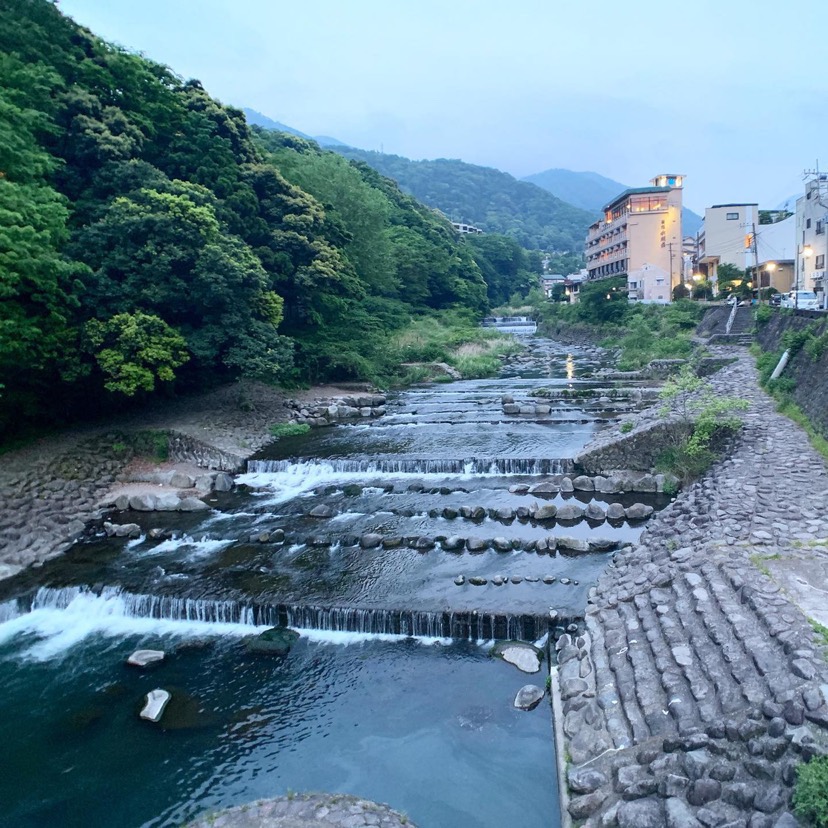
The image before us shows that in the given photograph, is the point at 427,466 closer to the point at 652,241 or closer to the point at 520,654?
the point at 520,654

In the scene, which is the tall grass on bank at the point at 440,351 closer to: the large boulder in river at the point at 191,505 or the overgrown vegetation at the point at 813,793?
the large boulder in river at the point at 191,505

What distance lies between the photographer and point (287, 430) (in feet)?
75.8

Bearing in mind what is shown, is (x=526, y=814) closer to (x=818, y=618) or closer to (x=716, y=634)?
(x=716, y=634)

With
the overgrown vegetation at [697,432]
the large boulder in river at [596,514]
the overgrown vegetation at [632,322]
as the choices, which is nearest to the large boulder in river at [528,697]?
the large boulder in river at [596,514]

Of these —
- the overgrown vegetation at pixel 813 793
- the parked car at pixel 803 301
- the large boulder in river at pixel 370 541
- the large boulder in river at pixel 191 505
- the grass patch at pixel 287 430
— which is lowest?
the large boulder in river at pixel 370 541

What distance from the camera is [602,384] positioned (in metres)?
29.8

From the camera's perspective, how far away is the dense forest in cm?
1656

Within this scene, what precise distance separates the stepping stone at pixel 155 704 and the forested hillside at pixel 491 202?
151396 mm

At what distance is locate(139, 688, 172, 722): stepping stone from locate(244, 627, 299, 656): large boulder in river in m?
1.55

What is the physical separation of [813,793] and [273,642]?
8015 mm

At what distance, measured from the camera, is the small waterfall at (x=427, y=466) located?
58.3ft

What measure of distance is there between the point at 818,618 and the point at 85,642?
11.4 m

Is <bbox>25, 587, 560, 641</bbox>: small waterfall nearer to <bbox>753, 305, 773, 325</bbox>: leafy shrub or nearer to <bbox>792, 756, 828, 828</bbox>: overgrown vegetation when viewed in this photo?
<bbox>792, 756, 828, 828</bbox>: overgrown vegetation

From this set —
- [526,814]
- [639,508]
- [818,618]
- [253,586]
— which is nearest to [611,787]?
[526,814]
